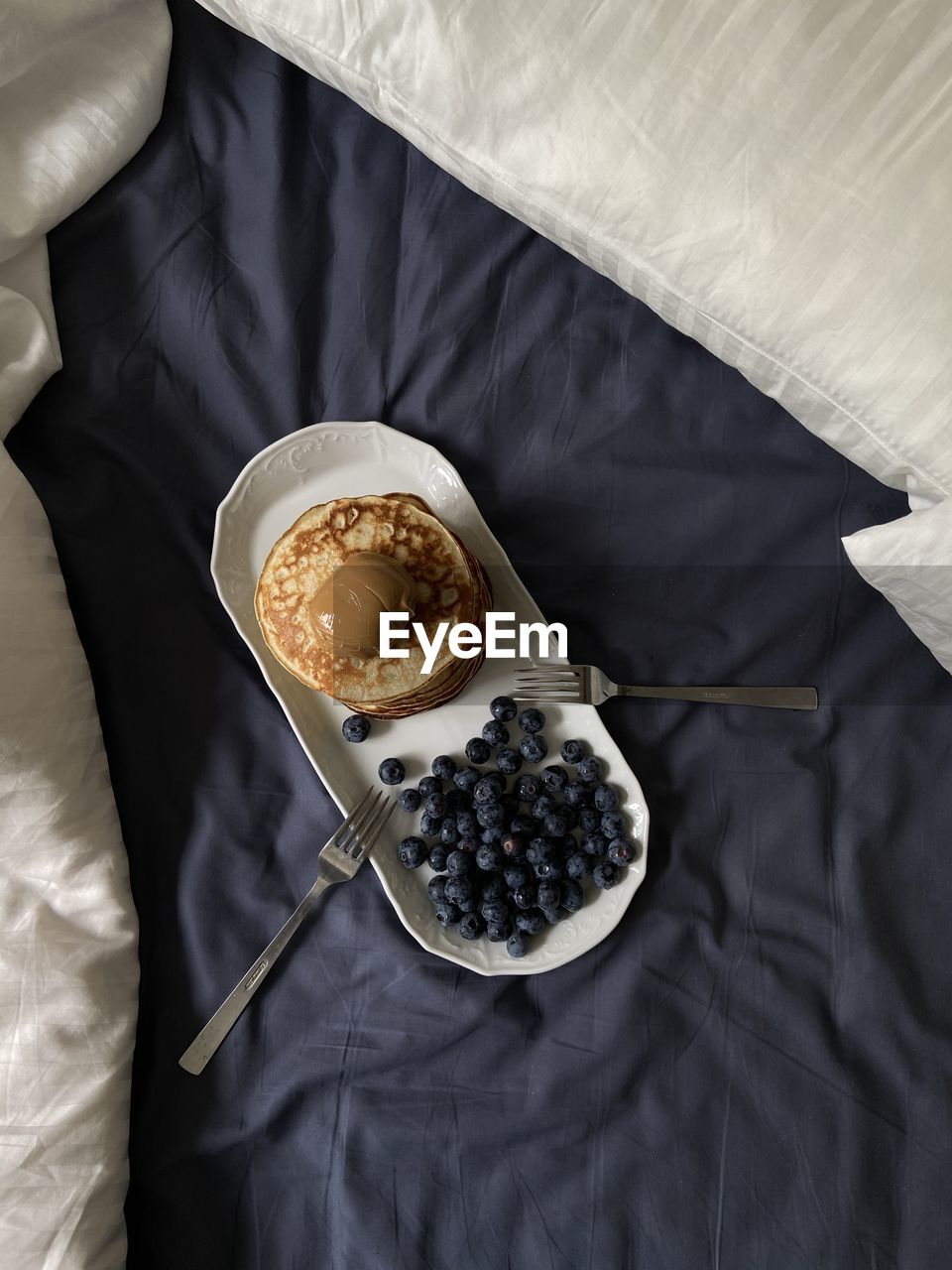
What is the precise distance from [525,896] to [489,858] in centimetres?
4

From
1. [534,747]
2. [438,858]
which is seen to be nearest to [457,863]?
[438,858]

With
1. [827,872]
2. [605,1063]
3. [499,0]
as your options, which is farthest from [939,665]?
[499,0]

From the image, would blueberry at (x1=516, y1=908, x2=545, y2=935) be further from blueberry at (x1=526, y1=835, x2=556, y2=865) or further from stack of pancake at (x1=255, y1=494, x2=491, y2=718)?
stack of pancake at (x1=255, y1=494, x2=491, y2=718)

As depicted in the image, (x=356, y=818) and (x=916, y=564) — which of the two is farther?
(x=356, y=818)

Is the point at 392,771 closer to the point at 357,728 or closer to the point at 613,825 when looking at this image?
the point at 357,728

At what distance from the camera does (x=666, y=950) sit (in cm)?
83

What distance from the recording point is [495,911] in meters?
0.83

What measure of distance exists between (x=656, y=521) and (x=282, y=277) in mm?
430

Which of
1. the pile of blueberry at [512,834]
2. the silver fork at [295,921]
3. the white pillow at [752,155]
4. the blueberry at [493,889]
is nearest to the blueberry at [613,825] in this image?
the pile of blueberry at [512,834]

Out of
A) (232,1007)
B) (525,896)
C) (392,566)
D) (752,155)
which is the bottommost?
(232,1007)

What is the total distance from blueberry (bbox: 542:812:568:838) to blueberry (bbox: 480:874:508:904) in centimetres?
6

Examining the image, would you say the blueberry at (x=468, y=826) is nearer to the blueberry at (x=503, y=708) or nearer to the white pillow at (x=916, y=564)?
the blueberry at (x=503, y=708)

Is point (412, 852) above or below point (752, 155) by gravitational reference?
below

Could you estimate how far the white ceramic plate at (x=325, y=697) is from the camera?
862 millimetres
